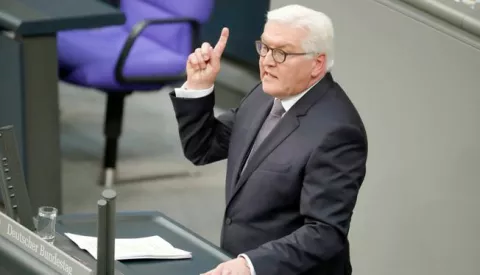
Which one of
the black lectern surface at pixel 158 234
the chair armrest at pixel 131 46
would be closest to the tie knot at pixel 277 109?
the black lectern surface at pixel 158 234

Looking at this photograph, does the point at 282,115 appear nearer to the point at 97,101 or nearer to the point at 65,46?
the point at 65,46

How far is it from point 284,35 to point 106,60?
91.2 inches

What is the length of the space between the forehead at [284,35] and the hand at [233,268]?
55 centimetres

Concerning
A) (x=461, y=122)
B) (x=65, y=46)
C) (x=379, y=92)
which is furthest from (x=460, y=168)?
(x=65, y=46)

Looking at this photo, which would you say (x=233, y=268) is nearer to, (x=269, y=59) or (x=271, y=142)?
(x=271, y=142)

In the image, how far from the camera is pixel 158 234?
99.3 inches

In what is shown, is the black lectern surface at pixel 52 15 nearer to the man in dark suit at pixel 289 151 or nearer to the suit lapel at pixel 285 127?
the man in dark suit at pixel 289 151

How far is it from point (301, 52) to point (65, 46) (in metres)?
2.54

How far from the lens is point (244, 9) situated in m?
6.03

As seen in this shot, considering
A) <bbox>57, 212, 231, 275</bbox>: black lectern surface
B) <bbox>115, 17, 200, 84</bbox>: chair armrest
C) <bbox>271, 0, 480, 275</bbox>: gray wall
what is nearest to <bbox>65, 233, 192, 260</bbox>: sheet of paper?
<bbox>57, 212, 231, 275</bbox>: black lectern surface

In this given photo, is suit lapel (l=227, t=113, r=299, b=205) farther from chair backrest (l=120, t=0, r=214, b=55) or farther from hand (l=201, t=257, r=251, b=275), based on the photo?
chair backrest (l=120, t=0, r=214, b=55)

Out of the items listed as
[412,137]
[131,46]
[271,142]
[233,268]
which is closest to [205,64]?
[271,142]

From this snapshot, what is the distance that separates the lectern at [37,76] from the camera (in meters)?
3.97

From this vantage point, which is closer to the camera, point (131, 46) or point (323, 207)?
point (323, 207)
